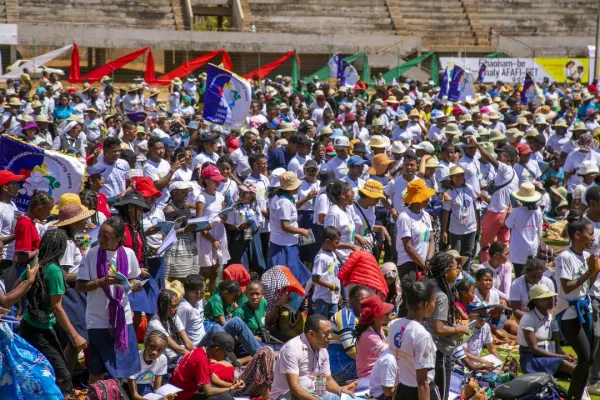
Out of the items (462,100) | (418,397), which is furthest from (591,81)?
(418,397)

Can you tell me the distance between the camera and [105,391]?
6.47 meters

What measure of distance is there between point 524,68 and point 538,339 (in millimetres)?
24064

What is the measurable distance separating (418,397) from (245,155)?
7464 mm

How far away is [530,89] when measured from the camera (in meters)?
24.4

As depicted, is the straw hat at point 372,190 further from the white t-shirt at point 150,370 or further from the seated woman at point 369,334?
the white t-shirt at point 150,370

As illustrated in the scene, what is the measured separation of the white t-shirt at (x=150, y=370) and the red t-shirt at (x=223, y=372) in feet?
1.15

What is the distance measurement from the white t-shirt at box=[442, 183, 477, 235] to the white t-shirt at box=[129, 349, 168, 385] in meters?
4.66

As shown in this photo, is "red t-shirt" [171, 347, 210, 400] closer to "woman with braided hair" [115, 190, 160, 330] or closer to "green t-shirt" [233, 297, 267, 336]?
"woman with braided hair" [115, 190, 160, 330]

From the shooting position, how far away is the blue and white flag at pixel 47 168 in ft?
28.8

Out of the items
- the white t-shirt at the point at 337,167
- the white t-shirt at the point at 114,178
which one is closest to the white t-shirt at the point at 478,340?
the white t-shirt at the point at 337,167

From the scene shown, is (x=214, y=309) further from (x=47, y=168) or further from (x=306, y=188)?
(x=306, y=188)

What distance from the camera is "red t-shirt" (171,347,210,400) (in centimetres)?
705

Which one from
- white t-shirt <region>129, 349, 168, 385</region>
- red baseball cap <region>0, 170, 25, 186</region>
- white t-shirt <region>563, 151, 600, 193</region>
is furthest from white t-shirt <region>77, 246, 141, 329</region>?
white t-shirt <region>563, 151, 600, 193</region>

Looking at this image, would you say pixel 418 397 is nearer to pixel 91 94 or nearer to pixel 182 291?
pixel 182 291
